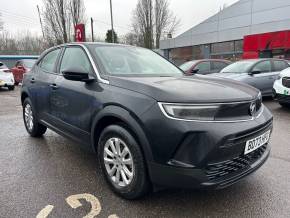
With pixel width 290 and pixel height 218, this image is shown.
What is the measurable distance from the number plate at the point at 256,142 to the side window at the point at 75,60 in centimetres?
190

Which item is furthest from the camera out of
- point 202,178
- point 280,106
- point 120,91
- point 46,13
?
point 46,13

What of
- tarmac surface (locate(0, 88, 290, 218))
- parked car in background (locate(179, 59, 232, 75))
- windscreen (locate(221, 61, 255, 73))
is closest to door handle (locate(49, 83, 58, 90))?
tarmac surface (locate(0, 88, 290, 218))

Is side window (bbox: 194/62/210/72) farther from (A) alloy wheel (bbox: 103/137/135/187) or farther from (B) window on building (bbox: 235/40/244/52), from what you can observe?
(B) window on building (bbox: 235/40/244/52)

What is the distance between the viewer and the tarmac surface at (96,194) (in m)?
2.66

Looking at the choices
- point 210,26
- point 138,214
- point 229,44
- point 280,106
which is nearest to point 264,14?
point 229,44

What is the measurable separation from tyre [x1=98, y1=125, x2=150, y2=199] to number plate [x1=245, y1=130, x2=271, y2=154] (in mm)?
958

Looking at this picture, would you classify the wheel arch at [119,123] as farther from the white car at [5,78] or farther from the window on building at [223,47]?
the window on building at [223,47]

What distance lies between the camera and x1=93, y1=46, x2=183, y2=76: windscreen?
3376 mm

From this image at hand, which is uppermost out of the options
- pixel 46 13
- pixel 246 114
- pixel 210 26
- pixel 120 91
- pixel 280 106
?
pixel 46 13

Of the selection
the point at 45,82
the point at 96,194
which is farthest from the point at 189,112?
the point at 45,82

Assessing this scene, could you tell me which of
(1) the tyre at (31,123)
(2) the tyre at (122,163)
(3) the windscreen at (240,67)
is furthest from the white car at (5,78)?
(2) the tyre at (122,163)

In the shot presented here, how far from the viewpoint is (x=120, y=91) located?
2.83 meters

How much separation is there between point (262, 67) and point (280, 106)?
1.66 m

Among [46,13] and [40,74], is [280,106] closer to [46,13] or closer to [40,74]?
[40,74]
